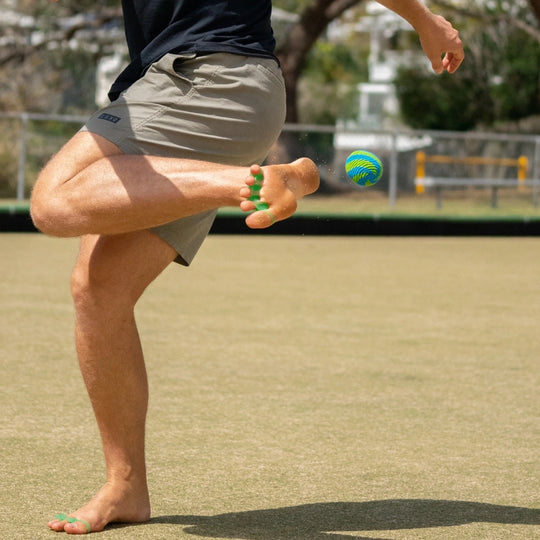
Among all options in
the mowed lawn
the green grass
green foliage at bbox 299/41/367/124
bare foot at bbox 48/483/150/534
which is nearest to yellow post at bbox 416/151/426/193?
the green grass

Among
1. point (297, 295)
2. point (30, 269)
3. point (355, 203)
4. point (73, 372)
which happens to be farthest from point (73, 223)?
point (355, 203)

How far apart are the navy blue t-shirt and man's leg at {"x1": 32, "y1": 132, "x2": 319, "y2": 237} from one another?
0.30 metres

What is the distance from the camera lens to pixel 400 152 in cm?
1853

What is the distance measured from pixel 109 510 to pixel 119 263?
59 centimetres

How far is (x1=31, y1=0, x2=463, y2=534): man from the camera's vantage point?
8.47 ft

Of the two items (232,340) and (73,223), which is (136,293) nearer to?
(73,223)

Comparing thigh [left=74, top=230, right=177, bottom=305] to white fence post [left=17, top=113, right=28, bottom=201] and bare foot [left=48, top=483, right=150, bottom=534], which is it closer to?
bare foot [left=48, top=483, right=150, bottom=534]

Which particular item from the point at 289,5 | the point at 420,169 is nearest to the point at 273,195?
the point at 420,169

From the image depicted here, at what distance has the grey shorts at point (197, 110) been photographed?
2686mm

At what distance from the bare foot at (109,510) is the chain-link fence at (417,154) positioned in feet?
45.0

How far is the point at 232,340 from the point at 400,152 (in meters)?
13.2

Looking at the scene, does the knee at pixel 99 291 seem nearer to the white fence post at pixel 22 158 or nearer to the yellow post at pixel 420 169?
the white fence post at pixel 22 158

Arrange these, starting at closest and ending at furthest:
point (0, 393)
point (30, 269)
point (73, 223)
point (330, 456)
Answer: point (73, 223), point (330, 456), point (0, 393), point (30, 269)

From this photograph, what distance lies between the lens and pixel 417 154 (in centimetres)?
1845
